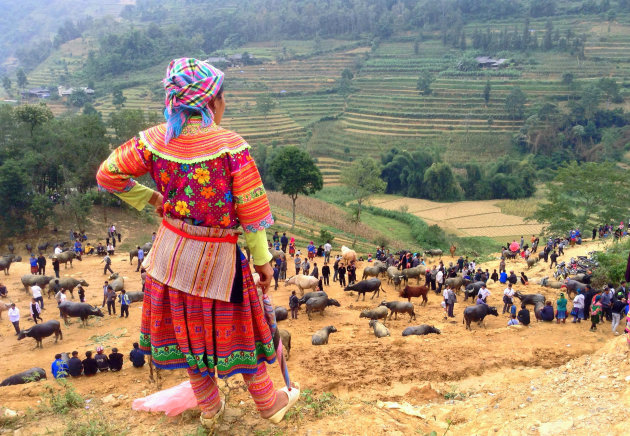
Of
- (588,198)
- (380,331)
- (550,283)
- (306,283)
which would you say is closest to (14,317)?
(306,283)

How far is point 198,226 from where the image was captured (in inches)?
153

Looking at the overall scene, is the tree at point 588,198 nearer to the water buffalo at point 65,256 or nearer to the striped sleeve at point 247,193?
the water buffalo at point 65,256

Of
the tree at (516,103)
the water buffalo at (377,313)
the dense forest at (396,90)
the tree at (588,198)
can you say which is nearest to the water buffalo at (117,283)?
the water buffalo at (377,313)

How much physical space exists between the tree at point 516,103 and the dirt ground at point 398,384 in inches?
1890

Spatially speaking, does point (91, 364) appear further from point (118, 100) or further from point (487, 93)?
point (118, 100)

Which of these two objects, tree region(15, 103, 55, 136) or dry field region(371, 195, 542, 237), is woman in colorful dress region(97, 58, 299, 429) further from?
dry field region(371, 195, 542, 237)

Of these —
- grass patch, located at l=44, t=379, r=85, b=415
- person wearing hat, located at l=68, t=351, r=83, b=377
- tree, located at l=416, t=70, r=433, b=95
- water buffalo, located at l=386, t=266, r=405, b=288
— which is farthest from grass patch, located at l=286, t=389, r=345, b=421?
tree, located at l=416, t=70, r=433, b=95

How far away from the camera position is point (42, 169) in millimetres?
24594

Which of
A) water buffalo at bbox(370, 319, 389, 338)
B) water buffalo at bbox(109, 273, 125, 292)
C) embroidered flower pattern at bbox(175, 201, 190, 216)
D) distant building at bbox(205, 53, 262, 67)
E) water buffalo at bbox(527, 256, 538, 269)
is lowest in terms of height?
water buffalo at bbox(527, 256, 538, 269)

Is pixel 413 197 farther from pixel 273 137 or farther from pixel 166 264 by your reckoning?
pixel 166 264

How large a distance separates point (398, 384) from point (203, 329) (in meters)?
4.38

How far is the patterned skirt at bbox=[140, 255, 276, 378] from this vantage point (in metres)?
4.00

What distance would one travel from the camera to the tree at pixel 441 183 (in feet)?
149

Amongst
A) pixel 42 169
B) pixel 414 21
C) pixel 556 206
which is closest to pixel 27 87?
pixel 414 21
